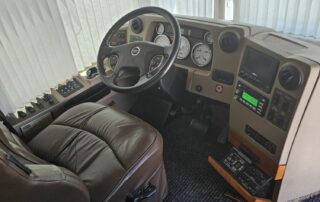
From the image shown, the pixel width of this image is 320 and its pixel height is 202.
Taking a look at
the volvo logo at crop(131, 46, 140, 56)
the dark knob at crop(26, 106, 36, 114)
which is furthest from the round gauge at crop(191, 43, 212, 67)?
the dark knob at crop(26, 106, 36, 114)

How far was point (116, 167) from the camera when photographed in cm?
106

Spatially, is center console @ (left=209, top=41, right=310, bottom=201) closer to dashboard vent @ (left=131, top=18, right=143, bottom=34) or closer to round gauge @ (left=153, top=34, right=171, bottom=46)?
round gauge @ (left=153, top=34, right=171, bottom=46)

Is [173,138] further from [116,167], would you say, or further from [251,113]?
[116,167]

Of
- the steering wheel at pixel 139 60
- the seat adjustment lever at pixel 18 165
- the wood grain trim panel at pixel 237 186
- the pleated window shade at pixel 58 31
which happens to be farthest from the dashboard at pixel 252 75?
the seat adjustment lever at pixel 18 165

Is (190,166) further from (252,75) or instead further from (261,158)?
(252,75)

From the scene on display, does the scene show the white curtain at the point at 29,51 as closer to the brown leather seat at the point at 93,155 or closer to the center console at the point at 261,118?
the brown leather seat at the point at 93,155

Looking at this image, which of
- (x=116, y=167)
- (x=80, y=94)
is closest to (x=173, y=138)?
(x=80, y=94)

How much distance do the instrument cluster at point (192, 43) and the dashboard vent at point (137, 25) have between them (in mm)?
97

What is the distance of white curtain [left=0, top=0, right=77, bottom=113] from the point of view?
1486 mm

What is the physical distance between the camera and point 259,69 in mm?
1188

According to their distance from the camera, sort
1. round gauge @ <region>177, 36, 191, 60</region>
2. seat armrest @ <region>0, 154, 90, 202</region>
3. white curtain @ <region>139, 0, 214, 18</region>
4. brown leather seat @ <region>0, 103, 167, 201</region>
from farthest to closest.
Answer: white curtain @ <region>139, 0, 214, 18</region>, round gauge @ <region>177, 36, 191, 60</region>, brown leather seat @ <region>0, 103, 167, 201</region>, seat armrest @ <region>0, 154, 90, 202</region>

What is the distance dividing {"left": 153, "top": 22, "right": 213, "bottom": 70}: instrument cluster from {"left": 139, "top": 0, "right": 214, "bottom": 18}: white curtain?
58cm

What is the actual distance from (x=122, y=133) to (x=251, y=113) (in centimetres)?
60

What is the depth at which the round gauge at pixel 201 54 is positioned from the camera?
58.6 inches
